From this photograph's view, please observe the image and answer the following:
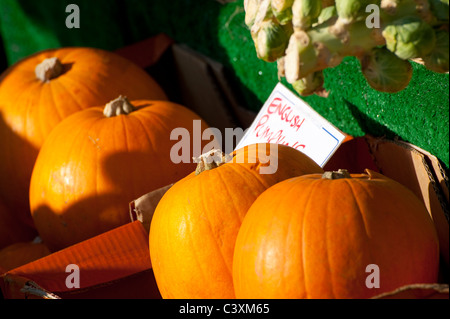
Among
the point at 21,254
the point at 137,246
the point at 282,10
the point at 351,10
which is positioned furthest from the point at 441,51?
the point at 21,254

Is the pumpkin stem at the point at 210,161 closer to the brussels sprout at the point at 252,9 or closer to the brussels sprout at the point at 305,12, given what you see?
the brussels sprout at the point at 252,9

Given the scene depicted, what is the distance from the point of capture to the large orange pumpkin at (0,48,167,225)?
2297 millimetres

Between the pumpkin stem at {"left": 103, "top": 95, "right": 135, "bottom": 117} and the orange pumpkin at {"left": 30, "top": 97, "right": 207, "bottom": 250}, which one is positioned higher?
the pumpkin stem at {"left": 103, "top": 95, "right": 135, "bottom": 117}

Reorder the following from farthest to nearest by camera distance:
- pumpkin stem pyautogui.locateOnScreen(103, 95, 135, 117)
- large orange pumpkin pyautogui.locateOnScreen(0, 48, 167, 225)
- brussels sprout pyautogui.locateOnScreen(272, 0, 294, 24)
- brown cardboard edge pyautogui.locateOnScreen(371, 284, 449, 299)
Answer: large orange pumpkin pyautogui.locateOnScreen(0, 48, 167, 225)
pumpkin stem pyautogui.locateOnScreen(103, 95, 135, 117)
brussels sprout pyautogui.locateOnScreen(272, 0, 294, 24)
brown cardboard edge pyautogui.locateOnScreen(371, 284, 449, 299)

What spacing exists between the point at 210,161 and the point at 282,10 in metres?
0.47

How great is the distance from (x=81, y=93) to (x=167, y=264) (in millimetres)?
1161

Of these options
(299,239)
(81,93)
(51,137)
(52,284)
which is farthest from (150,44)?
(299,239)

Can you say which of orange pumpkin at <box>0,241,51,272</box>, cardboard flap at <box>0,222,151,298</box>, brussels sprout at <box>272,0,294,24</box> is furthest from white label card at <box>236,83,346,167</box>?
orange pumpkin at <box>0,241,51,272</box>

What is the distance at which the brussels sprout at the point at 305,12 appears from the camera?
1.03m

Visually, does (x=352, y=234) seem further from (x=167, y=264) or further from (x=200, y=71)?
(x=200, y=71)

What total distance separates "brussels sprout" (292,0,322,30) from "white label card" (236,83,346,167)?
2.13 ft

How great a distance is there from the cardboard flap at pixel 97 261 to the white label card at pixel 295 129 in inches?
19.6

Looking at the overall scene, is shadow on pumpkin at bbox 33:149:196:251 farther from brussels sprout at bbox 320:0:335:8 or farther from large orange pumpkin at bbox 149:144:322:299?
brussels sprout at bbox 320:0:335:8

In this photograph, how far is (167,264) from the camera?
4.43 feet
